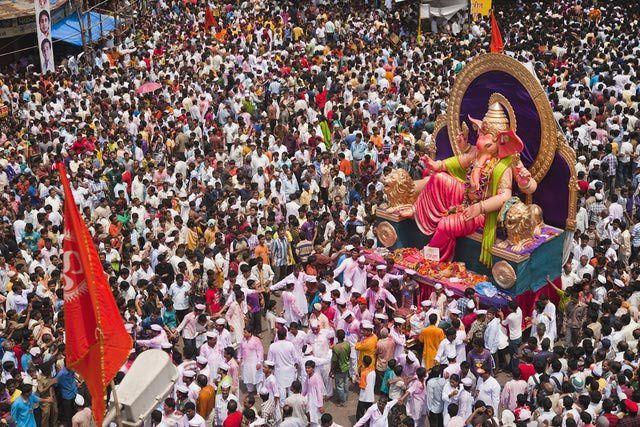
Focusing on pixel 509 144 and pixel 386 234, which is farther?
pixel 386 234

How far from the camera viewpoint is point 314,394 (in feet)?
42.2

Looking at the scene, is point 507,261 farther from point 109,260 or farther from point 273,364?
point 109,260

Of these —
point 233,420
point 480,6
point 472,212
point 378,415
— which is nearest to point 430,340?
point 378,415

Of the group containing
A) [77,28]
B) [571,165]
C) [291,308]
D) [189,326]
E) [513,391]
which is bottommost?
[77,28]

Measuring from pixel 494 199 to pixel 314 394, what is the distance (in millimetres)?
4703

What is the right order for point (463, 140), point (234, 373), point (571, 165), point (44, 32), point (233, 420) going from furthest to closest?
point (44, 32)
point (463, 140)
point (571, 165)
point (234, 373)
point (233, 420)

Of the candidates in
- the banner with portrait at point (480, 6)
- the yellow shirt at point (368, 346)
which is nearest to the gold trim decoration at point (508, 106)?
the yellow shirt at point (368, 346)

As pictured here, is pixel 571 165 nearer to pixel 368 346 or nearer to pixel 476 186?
pixel 476 186

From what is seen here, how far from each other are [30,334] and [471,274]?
6720 mm

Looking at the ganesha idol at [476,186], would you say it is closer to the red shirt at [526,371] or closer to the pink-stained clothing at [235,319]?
the red shirt at [526,371]

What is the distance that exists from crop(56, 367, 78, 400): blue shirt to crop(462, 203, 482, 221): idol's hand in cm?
652

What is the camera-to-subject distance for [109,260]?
52.1 ft

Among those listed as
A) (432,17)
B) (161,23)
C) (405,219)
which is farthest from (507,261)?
(161,23)

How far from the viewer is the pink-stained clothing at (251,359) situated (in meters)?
13.6
